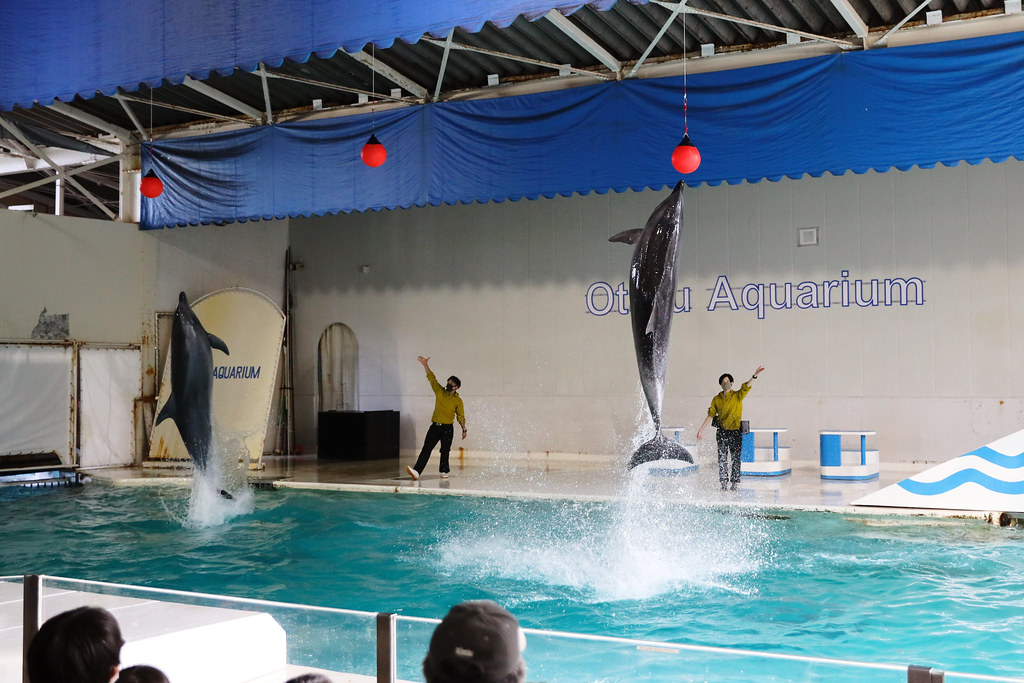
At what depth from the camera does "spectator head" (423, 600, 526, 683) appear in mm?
1808

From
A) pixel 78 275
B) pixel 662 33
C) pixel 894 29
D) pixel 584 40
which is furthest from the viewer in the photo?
pixel 78 275

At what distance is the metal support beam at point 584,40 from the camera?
10195 mm

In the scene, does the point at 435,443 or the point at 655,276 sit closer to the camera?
the point at 655,276

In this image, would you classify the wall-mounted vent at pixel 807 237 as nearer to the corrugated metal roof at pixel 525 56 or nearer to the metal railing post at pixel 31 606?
the corrugated metal roof at pixel 525 56

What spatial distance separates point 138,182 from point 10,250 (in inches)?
89.6

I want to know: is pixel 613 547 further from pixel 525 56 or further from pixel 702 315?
pixel 702 315

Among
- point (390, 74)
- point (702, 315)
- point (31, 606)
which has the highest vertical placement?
point (390, 74)

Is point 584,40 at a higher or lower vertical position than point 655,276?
higher

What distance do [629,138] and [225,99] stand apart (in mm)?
5467

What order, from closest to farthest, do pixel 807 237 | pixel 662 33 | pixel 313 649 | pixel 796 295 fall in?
1. pixel 313 649
2. pixel 662 33
3. pixel 807 237
4. pixel 796 295

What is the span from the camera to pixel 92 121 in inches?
559

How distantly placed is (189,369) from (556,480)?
483cm

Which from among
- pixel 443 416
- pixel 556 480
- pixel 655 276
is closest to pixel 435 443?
pixel 443 416

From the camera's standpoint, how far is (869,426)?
1304cm
